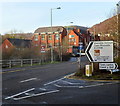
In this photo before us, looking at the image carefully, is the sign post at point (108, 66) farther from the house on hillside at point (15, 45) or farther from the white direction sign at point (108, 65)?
the house on hillside at point (15, 45)

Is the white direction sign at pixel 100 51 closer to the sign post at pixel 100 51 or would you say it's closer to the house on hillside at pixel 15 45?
the sign post at pixel 100 51

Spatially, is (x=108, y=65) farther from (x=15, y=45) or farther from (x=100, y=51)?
(x=15, y=45)

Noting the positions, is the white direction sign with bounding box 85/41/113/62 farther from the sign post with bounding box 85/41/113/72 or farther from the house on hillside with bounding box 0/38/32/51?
the house on hillside with bounding box 0/38/32/51

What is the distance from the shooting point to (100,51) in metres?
13.8

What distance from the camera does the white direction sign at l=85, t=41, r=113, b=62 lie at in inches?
540

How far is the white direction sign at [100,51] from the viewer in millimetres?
13719

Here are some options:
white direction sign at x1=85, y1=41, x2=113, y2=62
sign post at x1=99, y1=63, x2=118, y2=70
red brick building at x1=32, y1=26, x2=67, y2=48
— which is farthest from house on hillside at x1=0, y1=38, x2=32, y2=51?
sign post at x1=99, y1=63, x2=118, y2=70

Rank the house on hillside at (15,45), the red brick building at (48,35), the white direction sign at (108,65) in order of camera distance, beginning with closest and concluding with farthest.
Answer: the white direction sign at (108,65) < the house on hillside at (15,45) < the red brick building at (48,35)

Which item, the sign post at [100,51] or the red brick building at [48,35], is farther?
the red brick building at [48,35]

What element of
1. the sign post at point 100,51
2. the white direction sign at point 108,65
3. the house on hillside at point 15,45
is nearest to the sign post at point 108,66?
the white direction sign at point 108,65

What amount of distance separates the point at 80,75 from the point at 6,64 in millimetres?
15242

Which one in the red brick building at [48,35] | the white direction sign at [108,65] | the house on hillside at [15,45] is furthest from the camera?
the red brick building at [48,35]

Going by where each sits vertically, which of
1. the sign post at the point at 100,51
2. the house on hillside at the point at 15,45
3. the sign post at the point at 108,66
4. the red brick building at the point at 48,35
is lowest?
the sign post at the point at 108,66

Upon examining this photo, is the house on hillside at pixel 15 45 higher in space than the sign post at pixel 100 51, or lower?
higher
